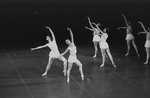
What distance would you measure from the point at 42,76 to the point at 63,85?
4.38ft

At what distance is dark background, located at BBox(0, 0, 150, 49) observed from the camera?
21.2 metres

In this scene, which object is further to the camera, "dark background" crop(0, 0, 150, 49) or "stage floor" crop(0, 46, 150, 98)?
"dark background" crop(0, 0, 150, 49)

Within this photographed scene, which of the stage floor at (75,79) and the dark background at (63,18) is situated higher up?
the stage floor at (75,79)

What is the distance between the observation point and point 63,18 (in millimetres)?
28438

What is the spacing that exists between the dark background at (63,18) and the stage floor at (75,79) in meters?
3.55

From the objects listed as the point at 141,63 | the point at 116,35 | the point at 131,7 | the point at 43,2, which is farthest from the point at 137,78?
the point at 43,2

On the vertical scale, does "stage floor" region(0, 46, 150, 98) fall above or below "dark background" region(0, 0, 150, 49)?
above

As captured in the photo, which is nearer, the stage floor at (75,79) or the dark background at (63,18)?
the stage floor at (75,79)

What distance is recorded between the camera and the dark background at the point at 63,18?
21.2 metres

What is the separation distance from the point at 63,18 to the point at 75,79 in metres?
15.7

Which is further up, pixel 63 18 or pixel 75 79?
pixel 75 79

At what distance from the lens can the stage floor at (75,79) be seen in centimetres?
1163

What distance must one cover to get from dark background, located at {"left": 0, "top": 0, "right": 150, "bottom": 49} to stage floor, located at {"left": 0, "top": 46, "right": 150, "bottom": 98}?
11.6 ft

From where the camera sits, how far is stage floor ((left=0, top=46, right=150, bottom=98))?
1163cm
